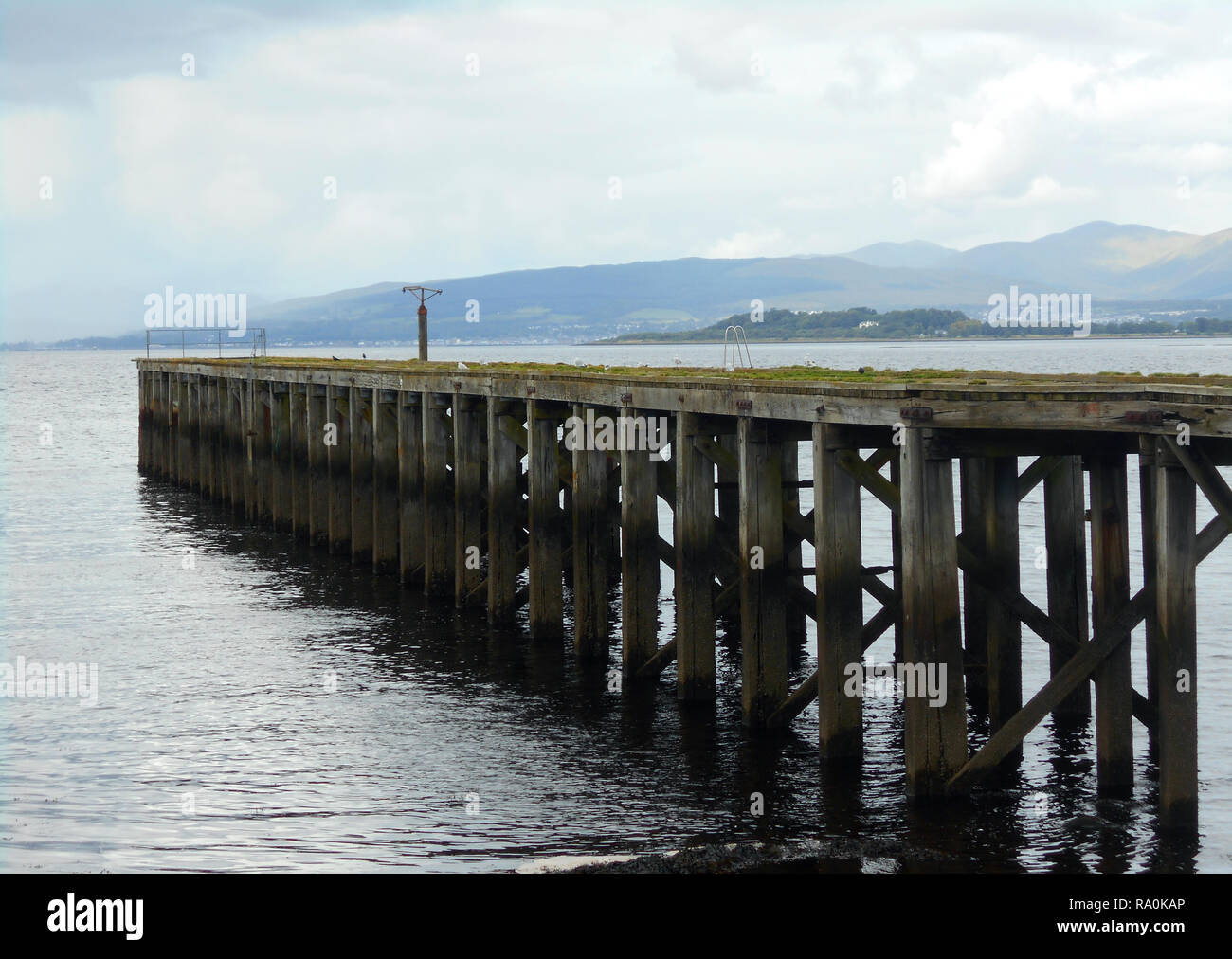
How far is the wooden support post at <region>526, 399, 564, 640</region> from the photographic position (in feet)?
91.7

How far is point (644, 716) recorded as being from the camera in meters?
23.3

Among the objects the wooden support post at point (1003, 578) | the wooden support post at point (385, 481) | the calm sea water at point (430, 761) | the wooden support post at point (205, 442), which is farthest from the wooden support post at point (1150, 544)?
the wooden support post at point (205, 442)

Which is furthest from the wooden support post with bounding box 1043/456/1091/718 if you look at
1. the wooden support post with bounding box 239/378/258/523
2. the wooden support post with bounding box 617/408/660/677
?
the wooden support post with bounding box 239/378/258/523

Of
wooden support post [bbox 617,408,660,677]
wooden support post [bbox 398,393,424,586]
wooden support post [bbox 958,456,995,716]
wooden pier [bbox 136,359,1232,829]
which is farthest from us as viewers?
wooden support post [bbox 398,393,424,586]

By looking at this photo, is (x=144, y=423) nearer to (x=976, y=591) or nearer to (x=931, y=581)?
(x=976, y=591)

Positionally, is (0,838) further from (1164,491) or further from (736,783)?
(1164,491)

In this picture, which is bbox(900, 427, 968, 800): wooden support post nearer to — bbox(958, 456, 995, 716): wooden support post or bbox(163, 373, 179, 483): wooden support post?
bbox(958, 456, 995, 716): wooden support post

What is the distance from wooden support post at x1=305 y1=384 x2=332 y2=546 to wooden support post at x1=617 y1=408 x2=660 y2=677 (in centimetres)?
1923

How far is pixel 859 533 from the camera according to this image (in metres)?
18.7

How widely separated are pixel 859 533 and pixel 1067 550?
4387 mm

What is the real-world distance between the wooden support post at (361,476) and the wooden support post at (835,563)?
21.8 meters

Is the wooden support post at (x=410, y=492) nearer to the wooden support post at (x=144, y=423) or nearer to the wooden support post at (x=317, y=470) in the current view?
the wooden support post at (x=317, y=470)

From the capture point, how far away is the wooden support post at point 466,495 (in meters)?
31.6
